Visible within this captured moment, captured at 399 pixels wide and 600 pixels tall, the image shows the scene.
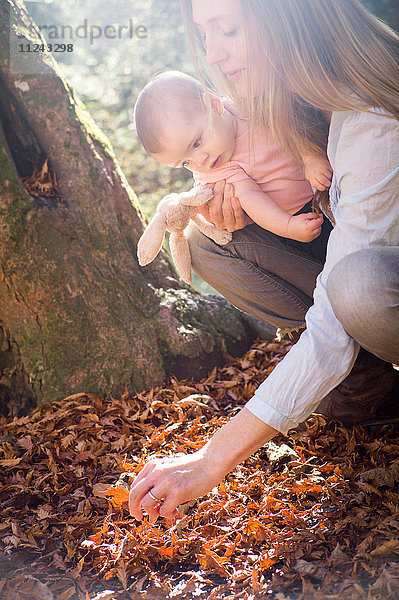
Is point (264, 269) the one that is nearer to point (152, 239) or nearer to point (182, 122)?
point (152, 239)

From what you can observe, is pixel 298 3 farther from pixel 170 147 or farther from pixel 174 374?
pixel 174 374

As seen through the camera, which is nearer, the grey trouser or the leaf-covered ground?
the leaf-covered ground

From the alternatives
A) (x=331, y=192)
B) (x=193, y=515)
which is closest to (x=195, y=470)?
(x=193, y=515)

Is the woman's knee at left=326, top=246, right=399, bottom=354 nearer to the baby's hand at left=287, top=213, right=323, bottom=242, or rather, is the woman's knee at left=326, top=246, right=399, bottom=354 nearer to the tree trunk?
the baby's hand at left=287, top=213, right=323, bottom=242

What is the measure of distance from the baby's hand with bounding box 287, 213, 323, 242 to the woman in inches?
8.8

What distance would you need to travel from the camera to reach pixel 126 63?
26.2 ft

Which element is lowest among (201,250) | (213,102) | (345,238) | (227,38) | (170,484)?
(170,484)

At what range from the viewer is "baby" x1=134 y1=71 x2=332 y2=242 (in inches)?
89.1

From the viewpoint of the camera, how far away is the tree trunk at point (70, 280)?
2.75m

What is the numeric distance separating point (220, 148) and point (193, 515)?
1380mm

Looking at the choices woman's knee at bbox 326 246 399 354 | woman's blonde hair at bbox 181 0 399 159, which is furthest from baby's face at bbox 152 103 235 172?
woman's knee at bbox 326 246 399 354

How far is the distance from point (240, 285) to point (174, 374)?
24.3 inches

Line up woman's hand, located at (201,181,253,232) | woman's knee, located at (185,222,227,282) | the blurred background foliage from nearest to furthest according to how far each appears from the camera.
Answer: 1. woman's hand, located at (201,181,253,232)
2. woman's knee, located at (185,222,227,282)
3. the blurred background foliage

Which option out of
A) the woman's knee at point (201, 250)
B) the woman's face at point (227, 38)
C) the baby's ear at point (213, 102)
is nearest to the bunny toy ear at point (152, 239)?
the woman's knee at point (201, 250)
